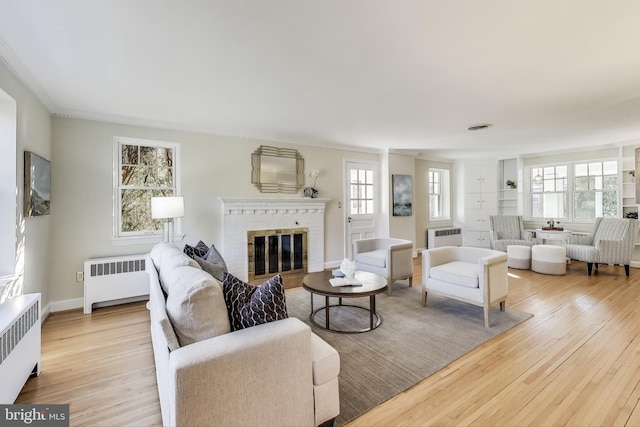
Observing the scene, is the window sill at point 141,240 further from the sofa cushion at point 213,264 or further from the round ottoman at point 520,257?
the round ottoman at point 520,257

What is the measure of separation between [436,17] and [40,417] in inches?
130

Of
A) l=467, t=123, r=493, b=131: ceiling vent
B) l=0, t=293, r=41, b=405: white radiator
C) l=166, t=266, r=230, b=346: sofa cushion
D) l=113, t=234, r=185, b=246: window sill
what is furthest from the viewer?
l=467, t=123, r=493, b=131: ceiling vent

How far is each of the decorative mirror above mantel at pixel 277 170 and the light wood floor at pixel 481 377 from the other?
2.56m

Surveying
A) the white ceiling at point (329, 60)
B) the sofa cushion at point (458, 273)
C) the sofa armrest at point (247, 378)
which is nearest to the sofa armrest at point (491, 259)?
the sofa cushion at point (458, 273)

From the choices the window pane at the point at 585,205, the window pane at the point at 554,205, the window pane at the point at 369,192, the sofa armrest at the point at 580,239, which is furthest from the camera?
→ the window pane at the point at 554,205

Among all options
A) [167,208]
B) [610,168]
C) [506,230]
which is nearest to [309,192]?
[167,208]

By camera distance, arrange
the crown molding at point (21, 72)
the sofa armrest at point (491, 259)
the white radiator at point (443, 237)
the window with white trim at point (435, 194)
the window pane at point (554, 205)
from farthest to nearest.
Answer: the window with white trim at point (435, 194) → the white radiator at point (443, 237) → the window pane at point (554, 205) → the sofa armrest at point (491, 259) → the crown molding at point (21, 72)

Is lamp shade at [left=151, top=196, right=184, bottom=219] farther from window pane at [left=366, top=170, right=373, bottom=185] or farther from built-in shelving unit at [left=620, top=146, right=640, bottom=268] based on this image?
built-in shelving unit at [left=620, top=146, right=640, bottom=268]

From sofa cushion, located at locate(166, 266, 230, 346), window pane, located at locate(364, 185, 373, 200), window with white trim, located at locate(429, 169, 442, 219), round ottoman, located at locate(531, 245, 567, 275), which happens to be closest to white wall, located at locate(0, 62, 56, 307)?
sofa cushion, located at locate(166, 266, 230, 346)

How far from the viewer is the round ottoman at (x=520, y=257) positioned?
17.7ft

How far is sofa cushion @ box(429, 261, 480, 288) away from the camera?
3.12 metres

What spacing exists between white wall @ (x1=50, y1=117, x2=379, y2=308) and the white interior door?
2.21 m

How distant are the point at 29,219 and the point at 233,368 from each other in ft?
9.52

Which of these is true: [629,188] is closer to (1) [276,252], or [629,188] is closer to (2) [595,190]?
(2) [595,190]
